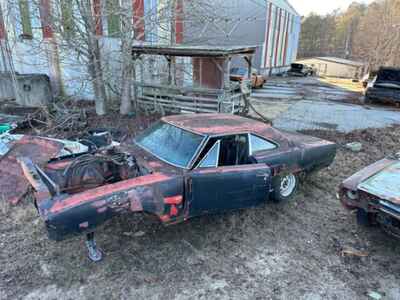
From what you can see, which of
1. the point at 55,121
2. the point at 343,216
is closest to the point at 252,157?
the point at 343,216

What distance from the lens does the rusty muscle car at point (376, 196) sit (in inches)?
122

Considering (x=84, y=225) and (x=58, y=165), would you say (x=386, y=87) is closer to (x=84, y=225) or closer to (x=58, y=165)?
(x=58, y=165)

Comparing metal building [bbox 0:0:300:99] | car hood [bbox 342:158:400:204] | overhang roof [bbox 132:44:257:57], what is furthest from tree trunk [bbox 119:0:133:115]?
car hood [bbox 342:158:400:204]

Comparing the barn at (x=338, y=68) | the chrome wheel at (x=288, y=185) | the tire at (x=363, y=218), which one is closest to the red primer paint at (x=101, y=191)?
the chrome wheel at (x=288, y=185)

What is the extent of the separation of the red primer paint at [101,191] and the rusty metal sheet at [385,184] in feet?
7.86

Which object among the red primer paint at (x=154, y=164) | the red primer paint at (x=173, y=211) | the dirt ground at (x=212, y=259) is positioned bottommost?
the dirt ground at (x=212, y=259)

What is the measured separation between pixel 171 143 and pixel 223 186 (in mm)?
922

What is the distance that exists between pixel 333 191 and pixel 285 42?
36787 millimetres

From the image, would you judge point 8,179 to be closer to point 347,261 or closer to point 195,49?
point 347,261

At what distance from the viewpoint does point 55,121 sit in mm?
7766

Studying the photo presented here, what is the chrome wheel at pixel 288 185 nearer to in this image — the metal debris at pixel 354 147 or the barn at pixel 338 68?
the metal debris at pixel 354 147

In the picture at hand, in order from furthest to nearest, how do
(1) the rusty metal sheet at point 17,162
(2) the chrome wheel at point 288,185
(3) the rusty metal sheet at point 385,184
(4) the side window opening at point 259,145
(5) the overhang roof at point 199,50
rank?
(5) the overhang roof at point 199,50 < (2) the chrome wheel at point 288,185 < (1) the rusty metal sheet at point 17,162 < (4) the side window opening at point 259,145 < (3) the rusty metal sheet at point 385,184

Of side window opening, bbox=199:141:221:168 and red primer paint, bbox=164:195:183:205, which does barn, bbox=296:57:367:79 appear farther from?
red primer paint, bbox=164:195:183:205

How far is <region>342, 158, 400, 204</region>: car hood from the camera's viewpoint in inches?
125
